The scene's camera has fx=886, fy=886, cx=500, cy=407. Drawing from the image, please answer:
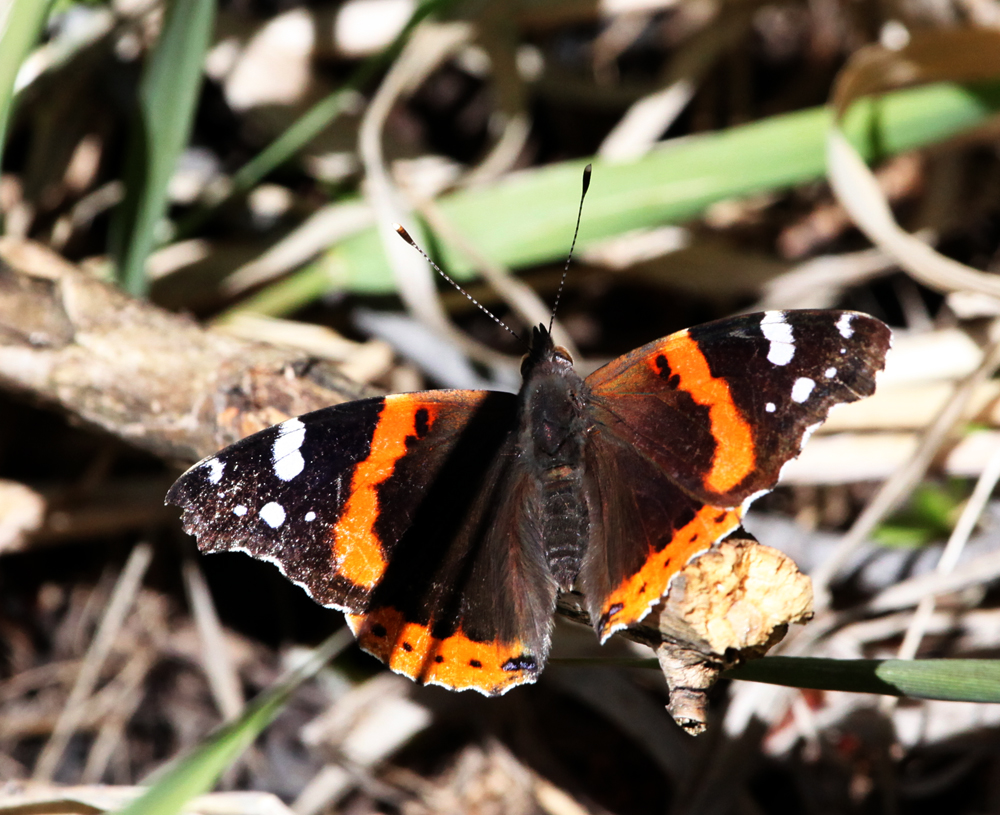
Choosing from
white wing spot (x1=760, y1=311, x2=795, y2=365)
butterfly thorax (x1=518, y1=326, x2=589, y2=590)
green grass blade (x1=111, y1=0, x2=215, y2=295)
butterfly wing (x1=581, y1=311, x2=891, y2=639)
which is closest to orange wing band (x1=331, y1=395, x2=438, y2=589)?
butterfly thorax (x1=518, y1=326, x2=589, y2=590)

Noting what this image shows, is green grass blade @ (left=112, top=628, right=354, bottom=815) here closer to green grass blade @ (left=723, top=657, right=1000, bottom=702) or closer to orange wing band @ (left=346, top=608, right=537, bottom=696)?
orange wing band @ (left=346, top=608, right=537, bottom=696)

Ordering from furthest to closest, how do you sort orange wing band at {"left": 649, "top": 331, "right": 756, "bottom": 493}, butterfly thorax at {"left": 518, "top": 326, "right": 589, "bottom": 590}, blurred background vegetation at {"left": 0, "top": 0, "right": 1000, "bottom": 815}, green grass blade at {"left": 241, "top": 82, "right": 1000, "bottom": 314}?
1. green grass blade at {"left": 241, "top": 82, "right": 1000, "bottom": 314}
2. blurred background vegetation at {"left": 0, "top": 0, "right": 1000, "bottom": 815}
3. butterfly thorax at {"left": 518, "top": 326, "right": 589, "bottom": 590}
4. orange wing band at {"left": 649, "top": 331, "right": 756, "bottom": 493}

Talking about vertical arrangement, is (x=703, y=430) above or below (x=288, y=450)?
below

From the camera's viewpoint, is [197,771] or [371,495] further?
[371,495]

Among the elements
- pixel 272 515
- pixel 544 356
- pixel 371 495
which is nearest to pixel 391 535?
pixel 371 495

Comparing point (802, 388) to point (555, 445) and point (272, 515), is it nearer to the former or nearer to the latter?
point (555, 445)

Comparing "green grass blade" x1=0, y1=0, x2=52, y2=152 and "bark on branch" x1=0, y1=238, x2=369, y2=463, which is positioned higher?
"green grass blade" x1=0, y1=0, x2=52, y2=152

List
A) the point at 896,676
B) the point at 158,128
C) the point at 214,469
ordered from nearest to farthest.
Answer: the point at 896,676 < the point at 214,469 < the point at 158,128

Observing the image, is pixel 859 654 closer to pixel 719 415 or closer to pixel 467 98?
pixel 719 415
